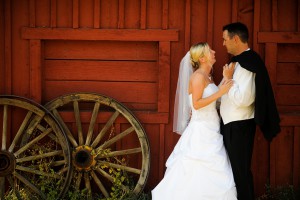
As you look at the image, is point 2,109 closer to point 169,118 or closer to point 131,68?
point 131,68

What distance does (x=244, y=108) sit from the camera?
17.1ft

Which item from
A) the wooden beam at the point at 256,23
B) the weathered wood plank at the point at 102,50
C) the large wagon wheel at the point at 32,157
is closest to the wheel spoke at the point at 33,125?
the large wagon wheel at the point at 32,157

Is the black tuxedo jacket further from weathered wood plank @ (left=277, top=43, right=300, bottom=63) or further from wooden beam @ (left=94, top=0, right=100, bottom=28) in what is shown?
wooden beam @ (left=94, top=0, right=100, bottom=28)

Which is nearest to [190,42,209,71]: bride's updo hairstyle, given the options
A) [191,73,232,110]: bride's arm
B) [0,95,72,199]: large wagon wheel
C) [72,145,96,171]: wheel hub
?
[191,73,232,110]: bride's arm

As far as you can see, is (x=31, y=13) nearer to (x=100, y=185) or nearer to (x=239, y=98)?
(x=100, y=185)

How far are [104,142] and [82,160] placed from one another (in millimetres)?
324

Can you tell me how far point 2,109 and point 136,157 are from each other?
1.64 metres

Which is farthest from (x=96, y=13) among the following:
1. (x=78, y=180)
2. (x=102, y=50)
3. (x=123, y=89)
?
(x=78, y=180)

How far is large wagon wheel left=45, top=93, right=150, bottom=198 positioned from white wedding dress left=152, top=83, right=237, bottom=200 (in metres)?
0.59

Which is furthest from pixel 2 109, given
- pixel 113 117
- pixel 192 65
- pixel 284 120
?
pixel 284 120

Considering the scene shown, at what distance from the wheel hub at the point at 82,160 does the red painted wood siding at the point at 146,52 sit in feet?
2.26

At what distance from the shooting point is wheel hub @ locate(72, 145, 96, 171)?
5777 millimetres

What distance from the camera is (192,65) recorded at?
5.51 metres

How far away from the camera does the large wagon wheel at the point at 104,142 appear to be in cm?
578
